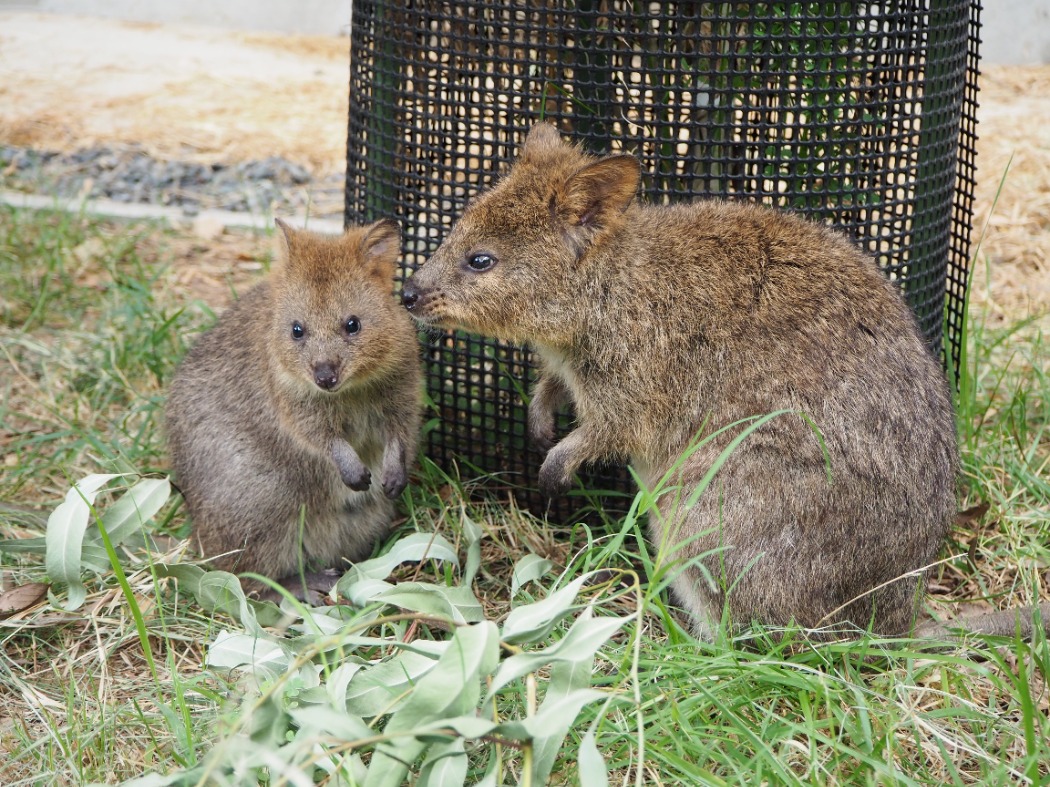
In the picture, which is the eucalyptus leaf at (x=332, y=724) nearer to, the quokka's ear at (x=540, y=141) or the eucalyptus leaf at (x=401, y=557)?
the eucalyptus leaf at (x=401, y=557)

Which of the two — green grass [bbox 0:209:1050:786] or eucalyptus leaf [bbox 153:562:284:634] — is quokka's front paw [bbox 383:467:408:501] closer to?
green grass [bbox 0:209:1050:786]

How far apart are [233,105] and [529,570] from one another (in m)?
7.59

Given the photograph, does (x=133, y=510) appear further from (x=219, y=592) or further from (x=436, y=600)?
(x=436, y=600)

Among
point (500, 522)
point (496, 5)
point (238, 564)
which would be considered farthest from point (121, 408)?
point (496, 5)

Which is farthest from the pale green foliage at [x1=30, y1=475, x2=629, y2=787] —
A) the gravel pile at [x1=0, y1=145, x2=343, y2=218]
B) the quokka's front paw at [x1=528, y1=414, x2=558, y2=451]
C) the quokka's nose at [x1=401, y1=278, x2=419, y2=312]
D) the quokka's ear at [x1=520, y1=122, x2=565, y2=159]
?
the gravel pile at [x1=0, y1=145, x2=343, y2=218]

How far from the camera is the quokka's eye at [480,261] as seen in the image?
14.2ft

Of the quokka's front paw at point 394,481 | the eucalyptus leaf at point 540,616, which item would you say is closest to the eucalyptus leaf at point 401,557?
the quokka's front paw at point 394,481

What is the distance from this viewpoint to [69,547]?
4363 millimetres

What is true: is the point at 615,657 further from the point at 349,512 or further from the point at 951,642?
the point at 349,512

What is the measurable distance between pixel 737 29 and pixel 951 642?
2.28 meters

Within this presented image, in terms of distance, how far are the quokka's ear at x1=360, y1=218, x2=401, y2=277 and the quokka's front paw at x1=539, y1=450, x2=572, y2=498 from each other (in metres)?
0.96

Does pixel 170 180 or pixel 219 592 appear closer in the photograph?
pixel 219 592

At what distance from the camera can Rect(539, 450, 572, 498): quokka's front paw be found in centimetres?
449

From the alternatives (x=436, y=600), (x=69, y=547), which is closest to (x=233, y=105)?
(x=69, y=547)
